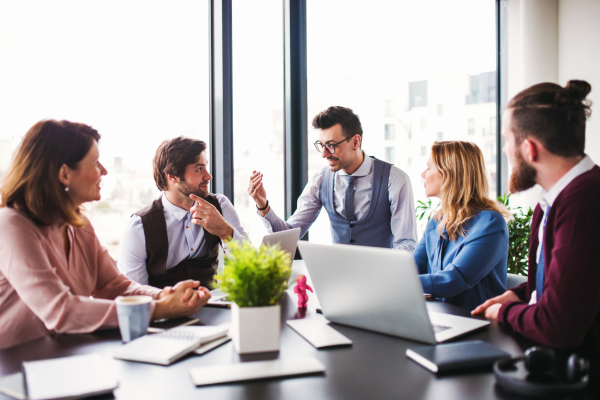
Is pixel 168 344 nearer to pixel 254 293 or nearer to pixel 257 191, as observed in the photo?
pixel 254 293

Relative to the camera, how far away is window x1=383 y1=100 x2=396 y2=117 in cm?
409

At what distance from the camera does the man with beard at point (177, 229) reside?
2205 millimetres

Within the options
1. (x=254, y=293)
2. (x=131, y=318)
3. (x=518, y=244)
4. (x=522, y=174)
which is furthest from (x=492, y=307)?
(x=518, y=244)

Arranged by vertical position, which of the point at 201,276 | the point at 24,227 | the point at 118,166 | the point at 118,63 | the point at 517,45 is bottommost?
the point at 201,276

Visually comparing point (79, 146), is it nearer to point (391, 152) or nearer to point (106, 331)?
point (106, 331)

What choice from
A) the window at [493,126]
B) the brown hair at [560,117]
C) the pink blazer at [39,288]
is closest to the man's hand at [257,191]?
the pink blazer at [39,288]

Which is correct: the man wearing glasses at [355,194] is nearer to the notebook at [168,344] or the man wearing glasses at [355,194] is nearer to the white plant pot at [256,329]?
the notebook at [168,344]

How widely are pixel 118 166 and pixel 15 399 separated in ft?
6.05

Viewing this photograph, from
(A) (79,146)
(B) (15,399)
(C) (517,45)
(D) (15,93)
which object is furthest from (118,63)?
(C) (517,45)

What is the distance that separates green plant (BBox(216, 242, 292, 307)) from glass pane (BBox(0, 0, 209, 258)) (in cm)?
154

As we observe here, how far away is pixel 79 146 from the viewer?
156cm

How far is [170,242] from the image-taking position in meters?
2.29

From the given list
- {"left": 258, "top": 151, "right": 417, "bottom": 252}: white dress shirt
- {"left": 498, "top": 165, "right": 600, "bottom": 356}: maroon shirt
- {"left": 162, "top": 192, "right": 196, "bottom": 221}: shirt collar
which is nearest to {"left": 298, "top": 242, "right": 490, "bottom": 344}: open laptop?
{"left": 498, "top": 165, "right": 600, "bottom": 356}: maroon shirt

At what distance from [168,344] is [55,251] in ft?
1.91
